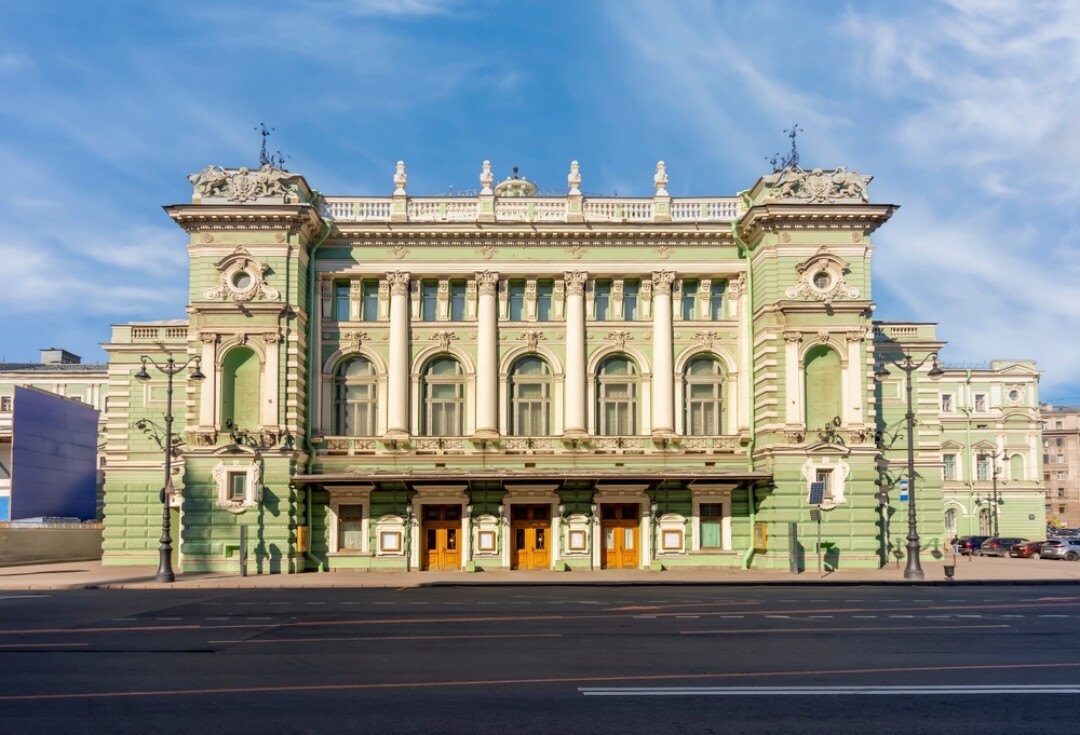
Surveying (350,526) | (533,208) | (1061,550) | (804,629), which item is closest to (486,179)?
(533,208)

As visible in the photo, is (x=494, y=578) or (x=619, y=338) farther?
(x=619, y=338)

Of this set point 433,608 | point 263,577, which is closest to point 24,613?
point 433,608

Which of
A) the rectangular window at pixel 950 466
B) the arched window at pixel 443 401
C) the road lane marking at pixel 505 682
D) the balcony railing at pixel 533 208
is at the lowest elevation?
the road lane marking at pixel 505 682

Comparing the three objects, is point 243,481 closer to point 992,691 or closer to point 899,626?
point 899,626

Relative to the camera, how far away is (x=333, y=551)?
151 feet

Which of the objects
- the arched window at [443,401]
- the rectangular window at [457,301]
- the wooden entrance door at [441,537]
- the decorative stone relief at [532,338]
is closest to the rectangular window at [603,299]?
the decorative stone relief at [532,338]

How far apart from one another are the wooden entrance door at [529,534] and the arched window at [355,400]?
23.4 feet

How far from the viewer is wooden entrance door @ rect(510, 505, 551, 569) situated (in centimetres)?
4638

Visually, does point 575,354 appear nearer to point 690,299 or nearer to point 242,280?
point 690,299

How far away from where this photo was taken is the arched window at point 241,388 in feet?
149

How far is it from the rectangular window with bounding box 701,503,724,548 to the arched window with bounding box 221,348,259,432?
18.6 metres

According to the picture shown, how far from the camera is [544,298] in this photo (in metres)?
48.7

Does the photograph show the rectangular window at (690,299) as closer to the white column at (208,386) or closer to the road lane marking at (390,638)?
the white column at (208,386)

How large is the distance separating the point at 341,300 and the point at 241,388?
585 centimetres
